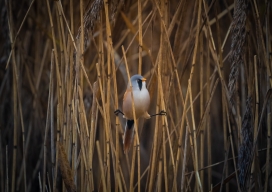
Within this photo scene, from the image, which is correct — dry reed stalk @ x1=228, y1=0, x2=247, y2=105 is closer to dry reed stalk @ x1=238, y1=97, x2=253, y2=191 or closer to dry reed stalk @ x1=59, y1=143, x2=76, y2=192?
dry reed stalk @ x1=238, y1=97, x2=253, y2=191

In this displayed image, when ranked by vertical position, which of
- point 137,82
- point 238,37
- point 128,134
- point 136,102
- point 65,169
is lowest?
point 65,169

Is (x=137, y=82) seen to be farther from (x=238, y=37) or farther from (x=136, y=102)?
(x=238, y=37)

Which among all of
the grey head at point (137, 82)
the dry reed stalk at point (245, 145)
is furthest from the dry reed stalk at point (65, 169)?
the dry reed stalk at point (245, 145)

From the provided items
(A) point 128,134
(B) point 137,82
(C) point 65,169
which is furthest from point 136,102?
→ (C) point 65,169

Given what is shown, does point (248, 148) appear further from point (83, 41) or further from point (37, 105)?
point (37, 105)

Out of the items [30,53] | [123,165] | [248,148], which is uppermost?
[30,53]

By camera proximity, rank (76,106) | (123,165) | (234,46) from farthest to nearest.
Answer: (123,165), (76,106), (234,46)

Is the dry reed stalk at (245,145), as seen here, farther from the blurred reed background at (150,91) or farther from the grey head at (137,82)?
the grey head at (137,82)

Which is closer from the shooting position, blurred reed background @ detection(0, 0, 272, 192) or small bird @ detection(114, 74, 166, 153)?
blurred reed background @ detection(0, 0, 272, 192)

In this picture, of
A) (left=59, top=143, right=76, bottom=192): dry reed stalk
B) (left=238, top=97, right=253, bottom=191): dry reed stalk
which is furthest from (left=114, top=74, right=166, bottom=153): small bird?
(left=238, top=97, right=253, bottom=191): dry reed stalk

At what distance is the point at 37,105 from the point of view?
2711 millimetres

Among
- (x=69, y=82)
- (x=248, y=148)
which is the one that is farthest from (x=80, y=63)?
(x=248, y=148)

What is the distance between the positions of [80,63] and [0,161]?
976mm

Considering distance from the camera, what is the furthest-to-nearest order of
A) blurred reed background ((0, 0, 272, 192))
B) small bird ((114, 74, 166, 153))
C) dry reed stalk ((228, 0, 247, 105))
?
small bird ((114, 74, 166, 153)), blurred reed background ((0, 0, 272, 192)), dry reed stalk ((228, 0, 247, 105))
